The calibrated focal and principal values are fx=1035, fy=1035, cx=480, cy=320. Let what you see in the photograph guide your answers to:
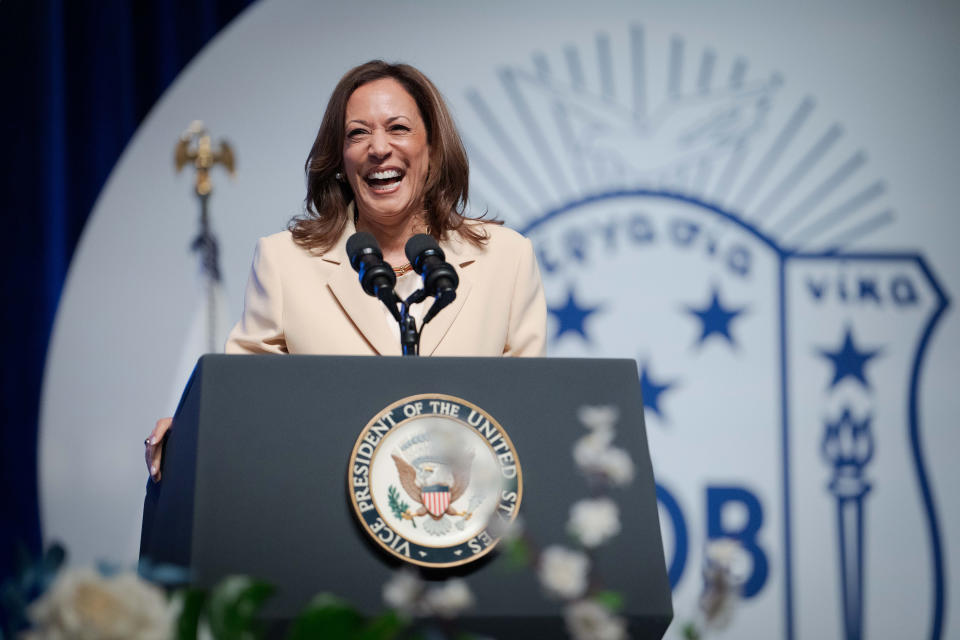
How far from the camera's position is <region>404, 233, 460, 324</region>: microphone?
1.40 meters

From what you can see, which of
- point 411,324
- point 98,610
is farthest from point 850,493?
point 98,610

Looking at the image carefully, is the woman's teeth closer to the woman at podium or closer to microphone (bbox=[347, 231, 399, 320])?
the woman at podium

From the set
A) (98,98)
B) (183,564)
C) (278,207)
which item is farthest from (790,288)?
(183,564)

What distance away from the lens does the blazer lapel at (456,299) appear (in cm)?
181

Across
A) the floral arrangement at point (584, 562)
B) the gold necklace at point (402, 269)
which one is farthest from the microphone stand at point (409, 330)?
the floral arrangement at point (584, 562)

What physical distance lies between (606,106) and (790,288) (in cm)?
86

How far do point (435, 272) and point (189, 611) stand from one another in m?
0.73

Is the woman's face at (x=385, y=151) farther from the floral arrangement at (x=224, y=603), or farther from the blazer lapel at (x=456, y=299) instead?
the floral arrangement at (x=224, y=603)

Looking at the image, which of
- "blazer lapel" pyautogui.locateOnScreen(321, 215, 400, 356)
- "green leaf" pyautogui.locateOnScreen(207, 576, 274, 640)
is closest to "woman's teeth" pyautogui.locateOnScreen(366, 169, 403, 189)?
"blazer lapel" pyautogui.locateOnScreen(321, 215, 400, 356)

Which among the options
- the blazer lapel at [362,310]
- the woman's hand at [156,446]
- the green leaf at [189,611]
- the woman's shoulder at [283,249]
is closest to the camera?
the green leaf at [189,611]

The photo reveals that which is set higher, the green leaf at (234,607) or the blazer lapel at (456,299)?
the blazer lapel at (456,299)

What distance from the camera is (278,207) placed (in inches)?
132

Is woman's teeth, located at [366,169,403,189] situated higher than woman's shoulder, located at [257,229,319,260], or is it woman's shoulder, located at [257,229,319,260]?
woman's teeth, located at [366,169,403,189]

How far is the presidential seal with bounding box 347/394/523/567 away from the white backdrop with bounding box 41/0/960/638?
2140 millimetres
